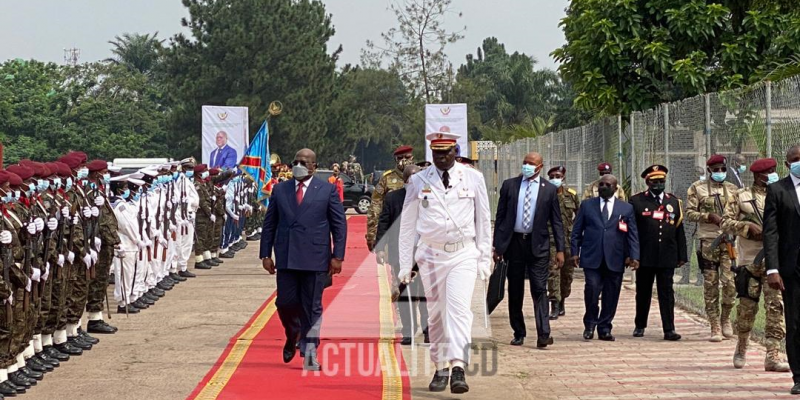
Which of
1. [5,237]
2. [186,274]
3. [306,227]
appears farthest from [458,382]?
[186,274]

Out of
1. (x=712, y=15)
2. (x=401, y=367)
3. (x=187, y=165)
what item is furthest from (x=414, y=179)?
(x=187, y=165)

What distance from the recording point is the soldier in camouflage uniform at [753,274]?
37.4ft

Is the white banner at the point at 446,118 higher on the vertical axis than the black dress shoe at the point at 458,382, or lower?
higher

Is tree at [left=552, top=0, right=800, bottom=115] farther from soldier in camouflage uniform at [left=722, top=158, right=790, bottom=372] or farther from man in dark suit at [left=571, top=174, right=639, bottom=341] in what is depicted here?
soldier in camouflage uniform at [left=722, top=158, right=790, bottom=372]

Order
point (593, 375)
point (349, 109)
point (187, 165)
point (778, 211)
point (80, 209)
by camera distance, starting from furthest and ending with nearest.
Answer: point (349, 109), point (187, 165), point (80, 209), point (593, 375), point (778, 211)

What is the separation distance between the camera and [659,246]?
1463 cm

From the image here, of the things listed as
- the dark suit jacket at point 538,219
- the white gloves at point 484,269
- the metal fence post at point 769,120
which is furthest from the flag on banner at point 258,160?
the white gloves at point 484,269

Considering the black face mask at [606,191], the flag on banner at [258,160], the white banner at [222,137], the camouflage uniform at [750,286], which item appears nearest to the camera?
the camouflage uniform at [750,286]

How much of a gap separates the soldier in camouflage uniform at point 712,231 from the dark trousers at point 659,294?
39 cm

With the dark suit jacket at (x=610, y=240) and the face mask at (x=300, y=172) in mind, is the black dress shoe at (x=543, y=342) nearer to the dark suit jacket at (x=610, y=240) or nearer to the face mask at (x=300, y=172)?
the dark suit jacket at (x=610, y=240)

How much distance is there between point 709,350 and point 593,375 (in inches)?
85.9

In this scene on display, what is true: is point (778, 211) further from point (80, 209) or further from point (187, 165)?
point (187, 165)

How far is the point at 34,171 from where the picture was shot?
12.9m

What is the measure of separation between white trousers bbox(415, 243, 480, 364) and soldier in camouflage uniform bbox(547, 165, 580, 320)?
5354 millimetres
